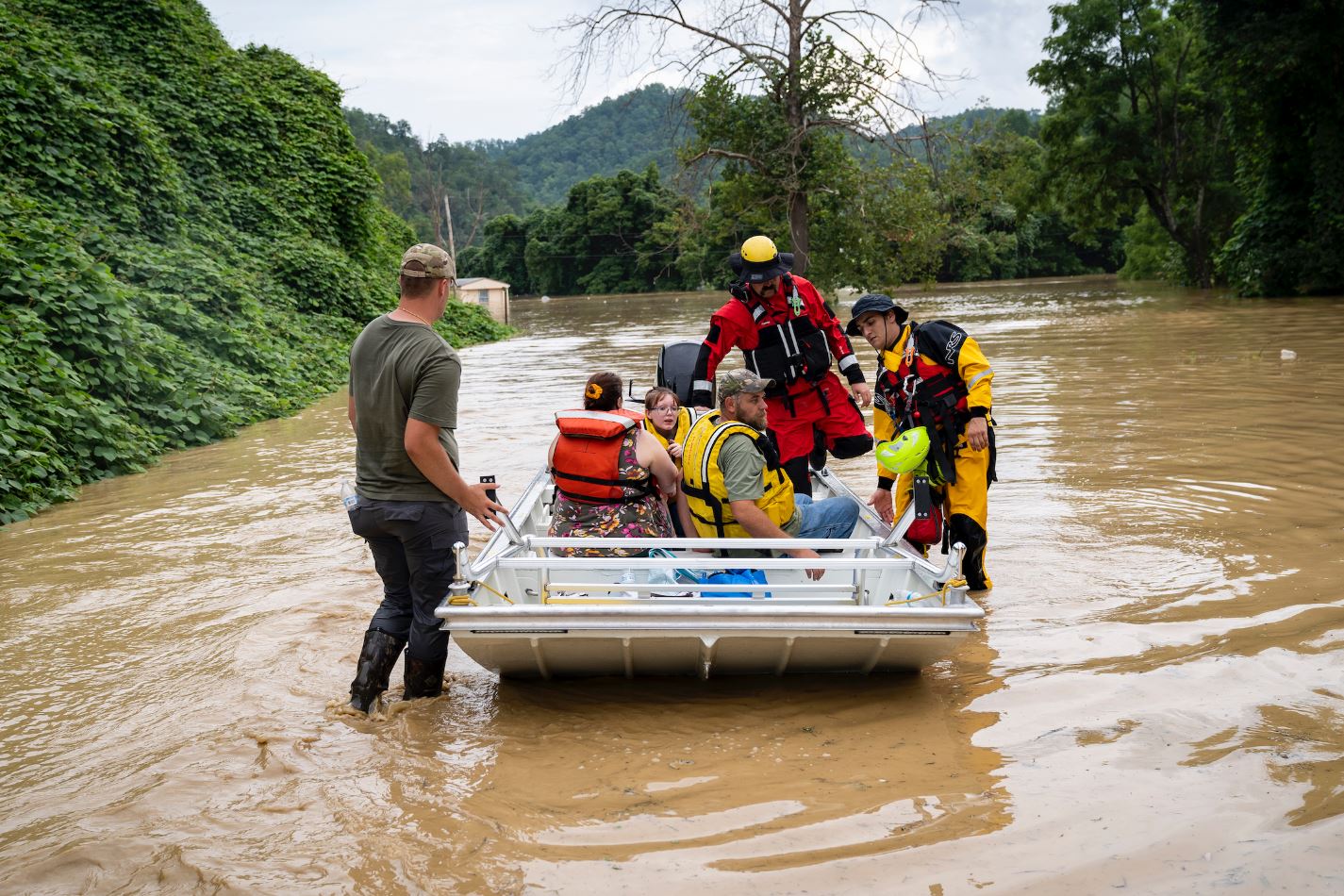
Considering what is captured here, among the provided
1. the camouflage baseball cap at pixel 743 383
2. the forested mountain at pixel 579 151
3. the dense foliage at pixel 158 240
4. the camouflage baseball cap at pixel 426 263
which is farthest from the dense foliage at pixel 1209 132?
the forested mountain at pixel 579 151

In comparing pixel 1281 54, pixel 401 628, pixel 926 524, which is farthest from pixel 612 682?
pixel 1281 54

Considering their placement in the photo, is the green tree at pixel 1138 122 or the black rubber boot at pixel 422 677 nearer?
the black rubber boot at pixel 422 677

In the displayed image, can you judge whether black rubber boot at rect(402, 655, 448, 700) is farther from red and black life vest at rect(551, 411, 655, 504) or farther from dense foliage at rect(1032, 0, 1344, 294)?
dense foliage at rect(1032, 0, 1344, 294)

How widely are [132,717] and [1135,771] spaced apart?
4.02 meters

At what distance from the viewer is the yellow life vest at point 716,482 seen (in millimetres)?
5176

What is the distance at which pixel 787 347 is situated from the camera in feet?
20.9

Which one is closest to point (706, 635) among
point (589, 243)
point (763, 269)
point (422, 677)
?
point (422, 677)

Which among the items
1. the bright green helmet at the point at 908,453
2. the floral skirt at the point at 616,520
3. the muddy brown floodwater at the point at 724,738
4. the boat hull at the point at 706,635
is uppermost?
the bright green helmet at the point at 908,453

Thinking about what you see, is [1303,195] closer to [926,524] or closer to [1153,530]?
[1153,530]

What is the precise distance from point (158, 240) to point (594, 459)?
14.3 meters

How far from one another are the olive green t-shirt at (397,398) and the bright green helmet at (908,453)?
222 cm

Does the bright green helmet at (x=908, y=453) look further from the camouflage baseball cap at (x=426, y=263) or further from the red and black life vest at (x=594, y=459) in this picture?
the camouflage baseball cap at (x=426, y=263)

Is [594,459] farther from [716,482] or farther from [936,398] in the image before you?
[936,398]

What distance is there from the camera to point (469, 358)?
81.8 feet
